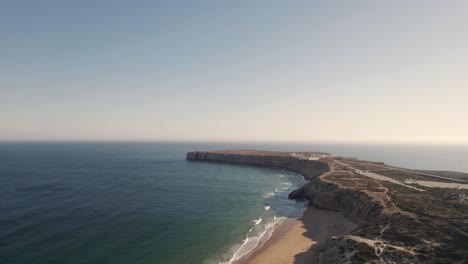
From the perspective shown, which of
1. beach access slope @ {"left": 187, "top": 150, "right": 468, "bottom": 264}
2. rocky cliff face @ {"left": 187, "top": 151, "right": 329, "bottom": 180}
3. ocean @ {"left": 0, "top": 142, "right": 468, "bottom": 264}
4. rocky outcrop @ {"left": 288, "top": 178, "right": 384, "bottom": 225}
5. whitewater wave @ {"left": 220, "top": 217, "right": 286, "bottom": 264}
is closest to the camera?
beach access slope @ {"left": 187, "top": 150, "right": 468, "bottom": 264}

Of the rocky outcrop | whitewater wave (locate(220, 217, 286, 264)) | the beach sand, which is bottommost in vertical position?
whitewater wave (locate(220, 217, 286, 264))

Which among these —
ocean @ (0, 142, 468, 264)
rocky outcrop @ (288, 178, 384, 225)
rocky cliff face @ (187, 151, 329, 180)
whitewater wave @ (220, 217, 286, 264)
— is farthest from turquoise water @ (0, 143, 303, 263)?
rocky cliff face @ (187, 151, 329, 180)

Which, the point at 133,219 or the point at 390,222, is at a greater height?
the point at 390,222

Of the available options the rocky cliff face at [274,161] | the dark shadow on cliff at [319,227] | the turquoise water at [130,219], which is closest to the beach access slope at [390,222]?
the dark shadow on cliff at [319,227]

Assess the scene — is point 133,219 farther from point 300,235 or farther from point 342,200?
point 342,200

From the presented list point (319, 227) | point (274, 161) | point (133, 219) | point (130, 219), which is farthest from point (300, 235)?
point (274, 161)

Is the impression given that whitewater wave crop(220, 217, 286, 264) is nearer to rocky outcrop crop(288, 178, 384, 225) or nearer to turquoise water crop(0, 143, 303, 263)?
turquoise water crop(0, 143, 303, 263)
